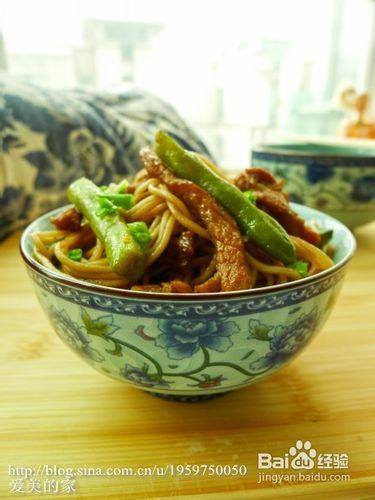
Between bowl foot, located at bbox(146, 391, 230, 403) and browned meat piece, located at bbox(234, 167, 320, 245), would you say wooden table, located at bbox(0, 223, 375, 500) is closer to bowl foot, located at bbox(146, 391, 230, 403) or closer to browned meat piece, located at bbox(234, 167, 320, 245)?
bowl foot, located at bbox(146, 391, 230, 403)

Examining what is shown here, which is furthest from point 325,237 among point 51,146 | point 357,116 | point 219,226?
point 357,116

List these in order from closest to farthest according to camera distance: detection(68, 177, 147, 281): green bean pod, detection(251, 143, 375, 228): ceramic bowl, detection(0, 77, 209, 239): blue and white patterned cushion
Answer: detection(68, 177, 147, 281): green bean pod < detection(251, 143, 375, 228): ceramic bowl < detection(0, 77, 209, 239): blue and white patterned cushion

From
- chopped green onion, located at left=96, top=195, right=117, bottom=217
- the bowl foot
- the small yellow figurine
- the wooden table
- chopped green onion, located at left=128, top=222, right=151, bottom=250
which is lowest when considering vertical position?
the wooden table

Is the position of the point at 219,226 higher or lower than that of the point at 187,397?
higher

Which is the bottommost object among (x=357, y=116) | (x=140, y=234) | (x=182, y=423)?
(x=182, y=423)

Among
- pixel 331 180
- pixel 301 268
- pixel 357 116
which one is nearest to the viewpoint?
pixel 301 268

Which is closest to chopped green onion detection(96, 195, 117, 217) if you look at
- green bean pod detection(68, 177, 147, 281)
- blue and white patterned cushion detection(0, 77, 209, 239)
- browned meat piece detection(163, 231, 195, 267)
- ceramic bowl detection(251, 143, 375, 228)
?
green bean pod detection(68, 177, 147, 281)

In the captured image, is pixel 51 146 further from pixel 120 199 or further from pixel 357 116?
pixel 357 116

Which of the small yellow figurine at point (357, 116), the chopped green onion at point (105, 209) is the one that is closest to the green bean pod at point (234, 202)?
the chopped green onion at point (105, 209)
